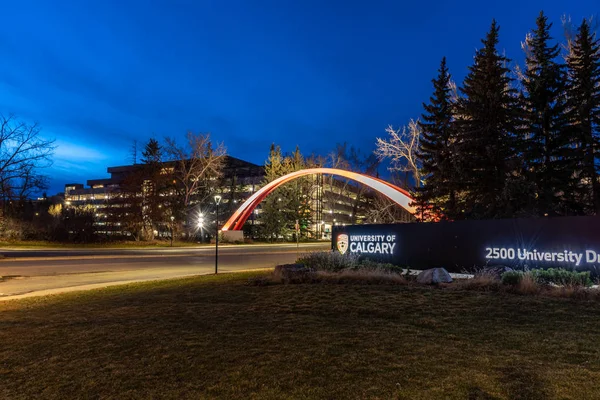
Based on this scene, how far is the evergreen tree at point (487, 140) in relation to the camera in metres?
19.9

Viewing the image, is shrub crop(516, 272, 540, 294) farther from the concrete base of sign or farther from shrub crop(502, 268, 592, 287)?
the concrete base of sign

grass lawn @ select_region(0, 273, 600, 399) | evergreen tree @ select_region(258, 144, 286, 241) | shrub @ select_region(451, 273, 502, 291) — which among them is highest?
evergreen tree @ select_region(258, 144, 286, 241)

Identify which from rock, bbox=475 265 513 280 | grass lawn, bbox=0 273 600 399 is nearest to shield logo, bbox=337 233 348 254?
rock, bbox=475 265 513 280

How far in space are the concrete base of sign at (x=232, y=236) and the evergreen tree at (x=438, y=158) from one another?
2711 cm

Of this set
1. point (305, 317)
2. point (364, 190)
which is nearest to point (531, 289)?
point (305, 317)

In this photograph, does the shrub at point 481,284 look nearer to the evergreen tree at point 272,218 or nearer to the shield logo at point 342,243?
the shield logo at point 342,243

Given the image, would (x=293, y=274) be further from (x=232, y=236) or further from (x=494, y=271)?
(x=232, y=236)

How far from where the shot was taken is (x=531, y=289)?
364 inches

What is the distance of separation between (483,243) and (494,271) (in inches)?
64.8

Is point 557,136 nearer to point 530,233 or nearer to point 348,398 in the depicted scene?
point 530,233

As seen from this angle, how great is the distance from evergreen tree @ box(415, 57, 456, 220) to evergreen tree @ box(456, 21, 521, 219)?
1.44 meters

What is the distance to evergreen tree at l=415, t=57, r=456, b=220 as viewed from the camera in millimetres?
22172

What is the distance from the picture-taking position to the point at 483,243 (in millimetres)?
13023

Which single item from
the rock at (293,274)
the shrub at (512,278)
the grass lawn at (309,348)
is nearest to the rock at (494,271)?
the shrub at (512,278)
